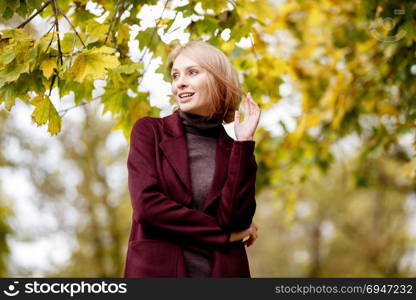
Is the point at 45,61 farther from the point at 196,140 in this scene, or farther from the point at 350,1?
the point at 350,1

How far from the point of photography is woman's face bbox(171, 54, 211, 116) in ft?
7.74

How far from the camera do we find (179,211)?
6.84ft

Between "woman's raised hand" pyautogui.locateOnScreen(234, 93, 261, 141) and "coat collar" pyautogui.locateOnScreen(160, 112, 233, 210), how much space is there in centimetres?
12

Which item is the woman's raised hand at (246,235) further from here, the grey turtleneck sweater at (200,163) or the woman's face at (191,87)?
the woman's face at (191,87)

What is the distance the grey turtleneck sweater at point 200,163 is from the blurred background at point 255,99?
48 centimetres

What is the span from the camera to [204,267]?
2145 millimetres

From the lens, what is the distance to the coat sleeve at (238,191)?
2102mm

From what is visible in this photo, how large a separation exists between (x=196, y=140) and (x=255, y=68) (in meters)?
1.47

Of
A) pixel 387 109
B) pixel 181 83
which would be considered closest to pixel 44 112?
pixel 181 83

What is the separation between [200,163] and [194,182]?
10 cm
